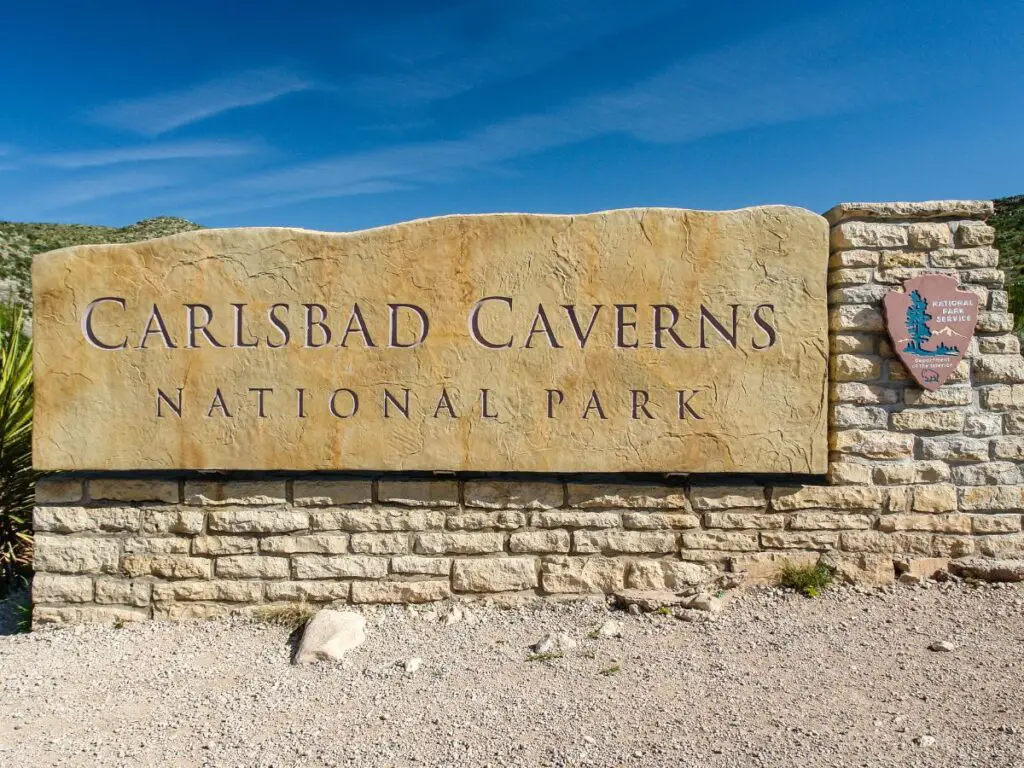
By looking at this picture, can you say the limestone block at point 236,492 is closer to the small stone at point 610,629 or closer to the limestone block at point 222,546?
the limestone block at point 222,546

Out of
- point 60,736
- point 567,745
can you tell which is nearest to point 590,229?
point 567,745

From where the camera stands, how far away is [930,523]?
4262mm

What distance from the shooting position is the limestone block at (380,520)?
4.25m

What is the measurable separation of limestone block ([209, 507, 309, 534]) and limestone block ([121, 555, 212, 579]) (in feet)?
0.79

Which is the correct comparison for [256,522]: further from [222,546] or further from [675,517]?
[675,517]

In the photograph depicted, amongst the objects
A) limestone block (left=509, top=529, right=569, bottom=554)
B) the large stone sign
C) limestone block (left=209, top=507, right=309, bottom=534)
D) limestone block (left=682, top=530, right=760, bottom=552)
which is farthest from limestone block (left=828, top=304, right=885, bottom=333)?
limestone block (left=209, top=507, right=309, bottom=534)

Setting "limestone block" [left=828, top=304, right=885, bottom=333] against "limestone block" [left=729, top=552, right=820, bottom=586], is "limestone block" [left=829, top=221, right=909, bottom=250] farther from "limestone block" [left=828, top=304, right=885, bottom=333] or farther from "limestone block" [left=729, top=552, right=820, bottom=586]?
"limestone block" [left=729, top=552, right=820, bottom=586]

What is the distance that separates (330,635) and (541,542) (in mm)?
1342

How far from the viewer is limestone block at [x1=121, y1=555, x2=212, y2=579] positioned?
4270 mm

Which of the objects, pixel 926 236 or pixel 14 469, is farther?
pixel 14 469

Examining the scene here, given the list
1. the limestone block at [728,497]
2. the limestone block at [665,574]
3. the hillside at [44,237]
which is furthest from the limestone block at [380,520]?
the hillside at [44,237]

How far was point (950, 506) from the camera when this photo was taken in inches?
167

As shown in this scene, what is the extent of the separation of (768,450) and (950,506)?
4.02 ft

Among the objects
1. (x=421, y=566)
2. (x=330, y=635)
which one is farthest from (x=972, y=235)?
(x=330, y=635)
